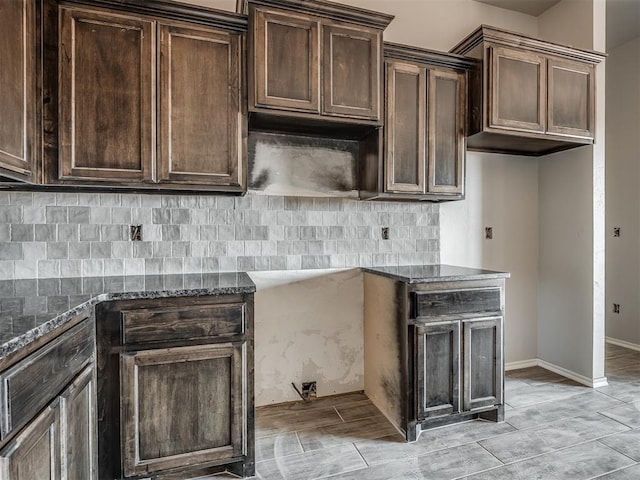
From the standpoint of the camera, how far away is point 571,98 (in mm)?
2832

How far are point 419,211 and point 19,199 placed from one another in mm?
2627

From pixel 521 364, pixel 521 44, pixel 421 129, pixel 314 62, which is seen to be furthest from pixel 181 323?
pixel 521 364

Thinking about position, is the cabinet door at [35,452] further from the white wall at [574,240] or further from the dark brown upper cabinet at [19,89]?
the white wall at [574,240]

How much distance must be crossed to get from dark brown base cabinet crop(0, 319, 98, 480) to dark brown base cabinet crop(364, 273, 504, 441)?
163 centimetres

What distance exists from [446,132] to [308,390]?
6.84 ft

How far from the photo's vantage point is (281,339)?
2.72 metres

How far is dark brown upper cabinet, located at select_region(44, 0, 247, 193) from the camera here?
191 cm

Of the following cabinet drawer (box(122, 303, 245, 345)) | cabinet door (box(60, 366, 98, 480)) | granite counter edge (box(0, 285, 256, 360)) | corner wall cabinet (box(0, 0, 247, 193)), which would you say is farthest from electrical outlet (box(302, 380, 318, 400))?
corner wall cabinet (box(0, 0, 247, 193))

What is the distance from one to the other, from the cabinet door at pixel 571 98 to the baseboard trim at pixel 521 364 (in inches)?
77.5

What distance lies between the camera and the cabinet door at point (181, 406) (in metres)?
1.74

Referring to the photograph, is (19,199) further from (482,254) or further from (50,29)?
→ (482,254)

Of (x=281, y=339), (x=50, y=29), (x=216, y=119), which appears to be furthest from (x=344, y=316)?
(x=50, y=29)

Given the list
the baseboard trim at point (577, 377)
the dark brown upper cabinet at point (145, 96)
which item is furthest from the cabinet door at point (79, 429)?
the baseboard trim at point (577, 377)

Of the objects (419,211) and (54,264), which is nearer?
(54,264)
